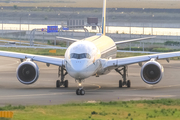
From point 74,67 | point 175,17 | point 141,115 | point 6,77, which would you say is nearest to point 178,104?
point 141,115

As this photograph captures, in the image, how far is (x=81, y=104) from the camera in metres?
24.2

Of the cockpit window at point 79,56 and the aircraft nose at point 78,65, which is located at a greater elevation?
the cockpit window at point 79,56

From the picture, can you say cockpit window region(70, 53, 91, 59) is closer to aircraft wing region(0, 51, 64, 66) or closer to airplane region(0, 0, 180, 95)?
airplane region(0, 0, 180, 95)

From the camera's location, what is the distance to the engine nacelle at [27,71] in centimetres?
3253

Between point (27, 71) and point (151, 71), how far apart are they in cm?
937

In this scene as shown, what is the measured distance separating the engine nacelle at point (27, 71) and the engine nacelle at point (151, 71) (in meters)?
8.10

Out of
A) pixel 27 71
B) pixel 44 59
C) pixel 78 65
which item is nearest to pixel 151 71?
pixel 78 65

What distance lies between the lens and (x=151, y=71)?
32.2 meters

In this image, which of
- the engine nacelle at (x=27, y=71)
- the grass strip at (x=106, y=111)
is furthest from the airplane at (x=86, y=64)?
the grass strip at (x=106, y=111)

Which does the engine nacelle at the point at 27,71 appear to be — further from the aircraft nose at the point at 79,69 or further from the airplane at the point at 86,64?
the aircraft nose at the point at 79,69

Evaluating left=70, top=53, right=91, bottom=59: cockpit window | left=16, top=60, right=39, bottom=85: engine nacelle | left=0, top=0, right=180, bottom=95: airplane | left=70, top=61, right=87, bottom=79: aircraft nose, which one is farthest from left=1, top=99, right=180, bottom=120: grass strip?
left=16, top=60, right=39, bottom=85: engine nacelle

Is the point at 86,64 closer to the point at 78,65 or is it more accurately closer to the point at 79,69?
the point at 78,65

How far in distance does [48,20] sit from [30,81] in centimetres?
11145

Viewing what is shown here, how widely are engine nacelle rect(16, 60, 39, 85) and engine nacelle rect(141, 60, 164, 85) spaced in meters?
8.10
